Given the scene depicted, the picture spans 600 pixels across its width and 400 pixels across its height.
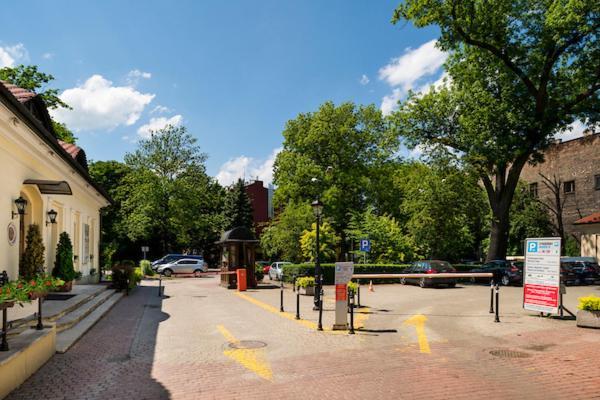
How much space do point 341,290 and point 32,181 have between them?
9.02m

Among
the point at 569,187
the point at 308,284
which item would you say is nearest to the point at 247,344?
the point at 308,284

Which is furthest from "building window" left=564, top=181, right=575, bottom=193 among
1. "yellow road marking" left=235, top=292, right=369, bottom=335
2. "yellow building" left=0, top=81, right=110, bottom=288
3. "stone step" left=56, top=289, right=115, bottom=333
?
"stone step" left=56, top=289, right=115, bottom=333

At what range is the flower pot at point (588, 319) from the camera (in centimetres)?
1140

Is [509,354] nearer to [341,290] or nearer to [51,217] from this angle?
[341,290]

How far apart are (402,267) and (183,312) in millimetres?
19019

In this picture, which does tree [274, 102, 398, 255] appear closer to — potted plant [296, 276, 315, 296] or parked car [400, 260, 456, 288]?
parked car [400, 260, 456, 288]

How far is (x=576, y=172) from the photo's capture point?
40812mm

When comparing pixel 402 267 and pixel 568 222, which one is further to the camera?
pixel 568 222

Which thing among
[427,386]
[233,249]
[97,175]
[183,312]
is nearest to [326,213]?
[233,249]

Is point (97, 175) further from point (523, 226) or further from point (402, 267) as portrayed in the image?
point (523, 226)

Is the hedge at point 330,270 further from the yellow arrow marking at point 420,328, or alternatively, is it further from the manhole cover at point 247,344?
the manhole cover at point 247,344

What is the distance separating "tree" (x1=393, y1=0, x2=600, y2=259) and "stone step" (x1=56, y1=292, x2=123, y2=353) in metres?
22.6

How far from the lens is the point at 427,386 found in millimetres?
6781

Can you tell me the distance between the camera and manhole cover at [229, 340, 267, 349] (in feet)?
31.3
